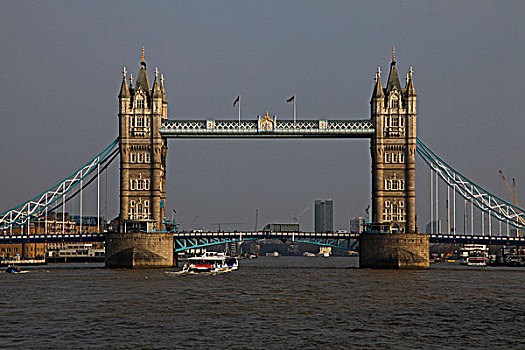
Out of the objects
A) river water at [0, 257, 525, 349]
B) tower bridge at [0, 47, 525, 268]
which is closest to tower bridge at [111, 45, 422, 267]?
tower bridge at [0, 47, 525, 268]

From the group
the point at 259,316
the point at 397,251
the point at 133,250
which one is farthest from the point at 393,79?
the point at 259,316

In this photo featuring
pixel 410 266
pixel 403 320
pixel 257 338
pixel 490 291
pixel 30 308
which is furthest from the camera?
pixel 410 266

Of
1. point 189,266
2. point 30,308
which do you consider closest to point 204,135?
point 189,266

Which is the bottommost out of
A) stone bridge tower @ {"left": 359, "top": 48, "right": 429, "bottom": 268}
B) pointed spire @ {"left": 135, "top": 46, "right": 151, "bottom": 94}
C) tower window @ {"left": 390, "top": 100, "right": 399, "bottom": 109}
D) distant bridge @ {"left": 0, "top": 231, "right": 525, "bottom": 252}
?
distant bridge @ {"left": 0, "top": 231, "right": 525, "bottom": 252}

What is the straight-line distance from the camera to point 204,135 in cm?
14238

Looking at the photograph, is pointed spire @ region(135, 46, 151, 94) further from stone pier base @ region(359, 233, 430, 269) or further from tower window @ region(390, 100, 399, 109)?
stone pier base @ region(359, 233, 430, 269)

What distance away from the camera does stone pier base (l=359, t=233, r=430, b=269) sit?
134 m

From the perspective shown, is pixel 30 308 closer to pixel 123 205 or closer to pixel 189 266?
pixel 189 266

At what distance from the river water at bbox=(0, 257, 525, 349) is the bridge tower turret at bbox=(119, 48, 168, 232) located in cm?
4940

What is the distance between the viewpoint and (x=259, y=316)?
2311 inches

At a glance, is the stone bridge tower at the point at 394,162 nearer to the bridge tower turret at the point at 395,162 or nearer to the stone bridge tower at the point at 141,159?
the bridge tower turret at the point at 395,162

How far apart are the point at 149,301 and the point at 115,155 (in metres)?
83.3

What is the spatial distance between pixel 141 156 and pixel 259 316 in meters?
88.2

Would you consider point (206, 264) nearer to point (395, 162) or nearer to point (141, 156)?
point (141, 156)
